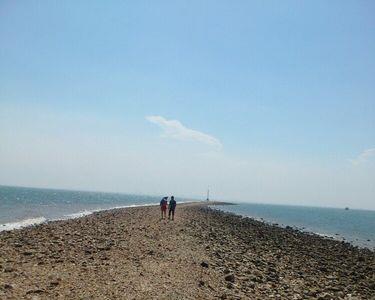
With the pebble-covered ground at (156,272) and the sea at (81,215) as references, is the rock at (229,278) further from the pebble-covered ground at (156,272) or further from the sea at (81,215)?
the sea at (81,215)

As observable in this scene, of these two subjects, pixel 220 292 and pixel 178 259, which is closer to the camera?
pixel 220 292

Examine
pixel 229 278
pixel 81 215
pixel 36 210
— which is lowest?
pixel 36 210

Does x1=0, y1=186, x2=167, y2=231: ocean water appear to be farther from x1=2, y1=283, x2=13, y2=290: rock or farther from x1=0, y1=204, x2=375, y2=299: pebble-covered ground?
x1=2, y1=283, x2=13, y2=290: rock

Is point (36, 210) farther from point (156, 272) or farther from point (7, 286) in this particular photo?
point (7, 286)

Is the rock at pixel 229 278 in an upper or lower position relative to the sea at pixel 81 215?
upper

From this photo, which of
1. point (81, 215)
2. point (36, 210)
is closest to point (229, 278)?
point (81, 215)

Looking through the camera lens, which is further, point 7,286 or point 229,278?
point 229,278

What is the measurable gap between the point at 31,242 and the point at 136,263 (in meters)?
6.68

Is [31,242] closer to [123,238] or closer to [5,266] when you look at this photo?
[123,238]

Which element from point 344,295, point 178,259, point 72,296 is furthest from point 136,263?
point 344,295

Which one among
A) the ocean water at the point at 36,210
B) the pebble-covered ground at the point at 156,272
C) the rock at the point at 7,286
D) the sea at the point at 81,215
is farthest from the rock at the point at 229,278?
the ocean water at the point at 36,210

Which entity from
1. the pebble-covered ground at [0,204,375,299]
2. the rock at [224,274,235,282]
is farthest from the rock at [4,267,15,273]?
the rock at [224,274,235,282]

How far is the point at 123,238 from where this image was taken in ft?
71.3

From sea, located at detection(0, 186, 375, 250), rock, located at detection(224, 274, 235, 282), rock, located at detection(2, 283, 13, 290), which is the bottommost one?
sea, located at detection(0, 186, 375, 250)
